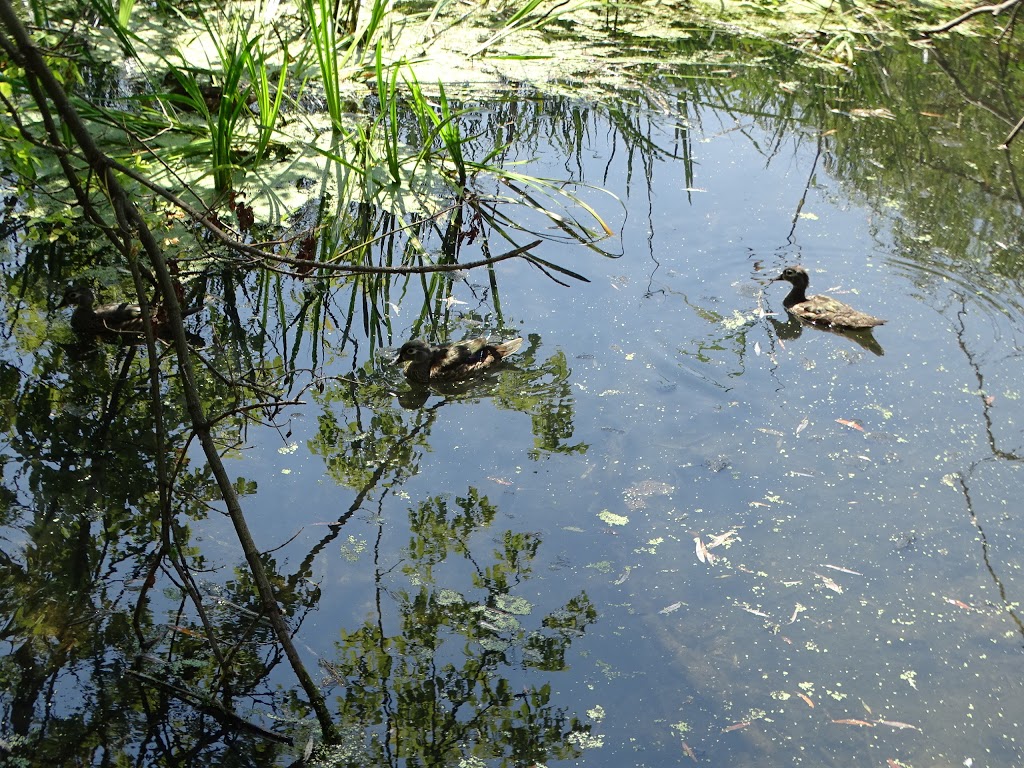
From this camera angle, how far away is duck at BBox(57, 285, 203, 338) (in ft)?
18.3

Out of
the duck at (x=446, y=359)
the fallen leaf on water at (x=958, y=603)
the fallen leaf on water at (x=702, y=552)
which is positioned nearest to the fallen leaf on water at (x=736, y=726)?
the fallen leaf on water at (x=702, y=552)

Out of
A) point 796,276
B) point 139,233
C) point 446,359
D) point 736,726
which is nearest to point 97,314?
point 446,359

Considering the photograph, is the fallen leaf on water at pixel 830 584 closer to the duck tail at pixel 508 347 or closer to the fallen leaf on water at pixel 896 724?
the fallen leaf on water at pixel 896 724

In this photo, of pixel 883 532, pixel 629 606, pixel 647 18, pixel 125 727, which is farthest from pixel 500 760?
pixel 647 18

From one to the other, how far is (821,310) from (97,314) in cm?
398

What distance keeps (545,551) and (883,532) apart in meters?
1.45

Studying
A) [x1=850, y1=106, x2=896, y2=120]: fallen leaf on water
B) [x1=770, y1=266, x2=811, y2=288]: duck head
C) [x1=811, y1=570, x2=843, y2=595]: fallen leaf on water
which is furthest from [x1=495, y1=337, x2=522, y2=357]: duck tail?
[x1=850, y1=106, x2=896, y2=120]: fallen leaf on water

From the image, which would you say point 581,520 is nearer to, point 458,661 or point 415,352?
Result: point 458,661

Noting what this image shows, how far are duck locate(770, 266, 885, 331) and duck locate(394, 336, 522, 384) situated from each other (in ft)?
5.93

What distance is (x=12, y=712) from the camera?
11.1 feet

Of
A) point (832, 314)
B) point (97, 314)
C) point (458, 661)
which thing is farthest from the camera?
point (832, 314)

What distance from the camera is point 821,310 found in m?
6.12

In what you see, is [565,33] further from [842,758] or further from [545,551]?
[842,758]

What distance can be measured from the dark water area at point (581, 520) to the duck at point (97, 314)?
0.20m
